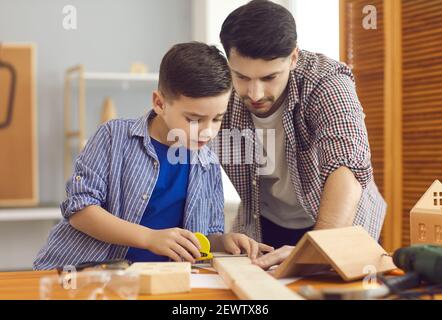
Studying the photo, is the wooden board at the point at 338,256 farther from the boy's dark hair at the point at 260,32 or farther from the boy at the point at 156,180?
the boy's dark hair at the point at 260,32

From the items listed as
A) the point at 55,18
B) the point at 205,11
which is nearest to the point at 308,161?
the point at 205,11

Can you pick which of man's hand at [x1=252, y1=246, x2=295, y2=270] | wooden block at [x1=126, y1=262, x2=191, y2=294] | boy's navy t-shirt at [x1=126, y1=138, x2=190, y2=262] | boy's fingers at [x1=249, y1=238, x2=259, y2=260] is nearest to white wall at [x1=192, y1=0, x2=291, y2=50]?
boy's navy t-shirt at [x1=126, y1=138, x2=190, y2=262]

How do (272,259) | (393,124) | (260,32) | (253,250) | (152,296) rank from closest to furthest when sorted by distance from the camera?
(152,296) → (272,259) → (253,250) → (260,32) → (393,124)

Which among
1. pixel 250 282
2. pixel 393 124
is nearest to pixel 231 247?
pixel 250 282

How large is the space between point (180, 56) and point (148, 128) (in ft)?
0.70

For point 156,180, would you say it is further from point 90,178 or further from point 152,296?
point 152,296

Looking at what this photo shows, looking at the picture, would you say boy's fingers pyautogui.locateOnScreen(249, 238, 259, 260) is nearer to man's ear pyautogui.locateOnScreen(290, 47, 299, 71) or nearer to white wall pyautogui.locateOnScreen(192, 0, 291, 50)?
man's ear pyautogui.locateOnScreen(290, 47, 299, 71)

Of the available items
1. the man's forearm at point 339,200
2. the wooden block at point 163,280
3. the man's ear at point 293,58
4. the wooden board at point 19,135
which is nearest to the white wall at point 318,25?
the wooden board at point 19,135

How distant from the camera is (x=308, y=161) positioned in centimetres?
156

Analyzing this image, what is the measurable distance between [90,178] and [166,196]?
0.20m

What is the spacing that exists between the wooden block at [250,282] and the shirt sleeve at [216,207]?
446 mm

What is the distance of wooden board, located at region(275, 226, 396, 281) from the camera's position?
0.88 m

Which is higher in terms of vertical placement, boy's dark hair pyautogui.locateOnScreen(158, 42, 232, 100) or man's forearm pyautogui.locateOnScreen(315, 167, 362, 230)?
boy's dark hair pyautogui.locateOnScreen(158, 42, 232, 100)

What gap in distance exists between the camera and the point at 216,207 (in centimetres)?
148
